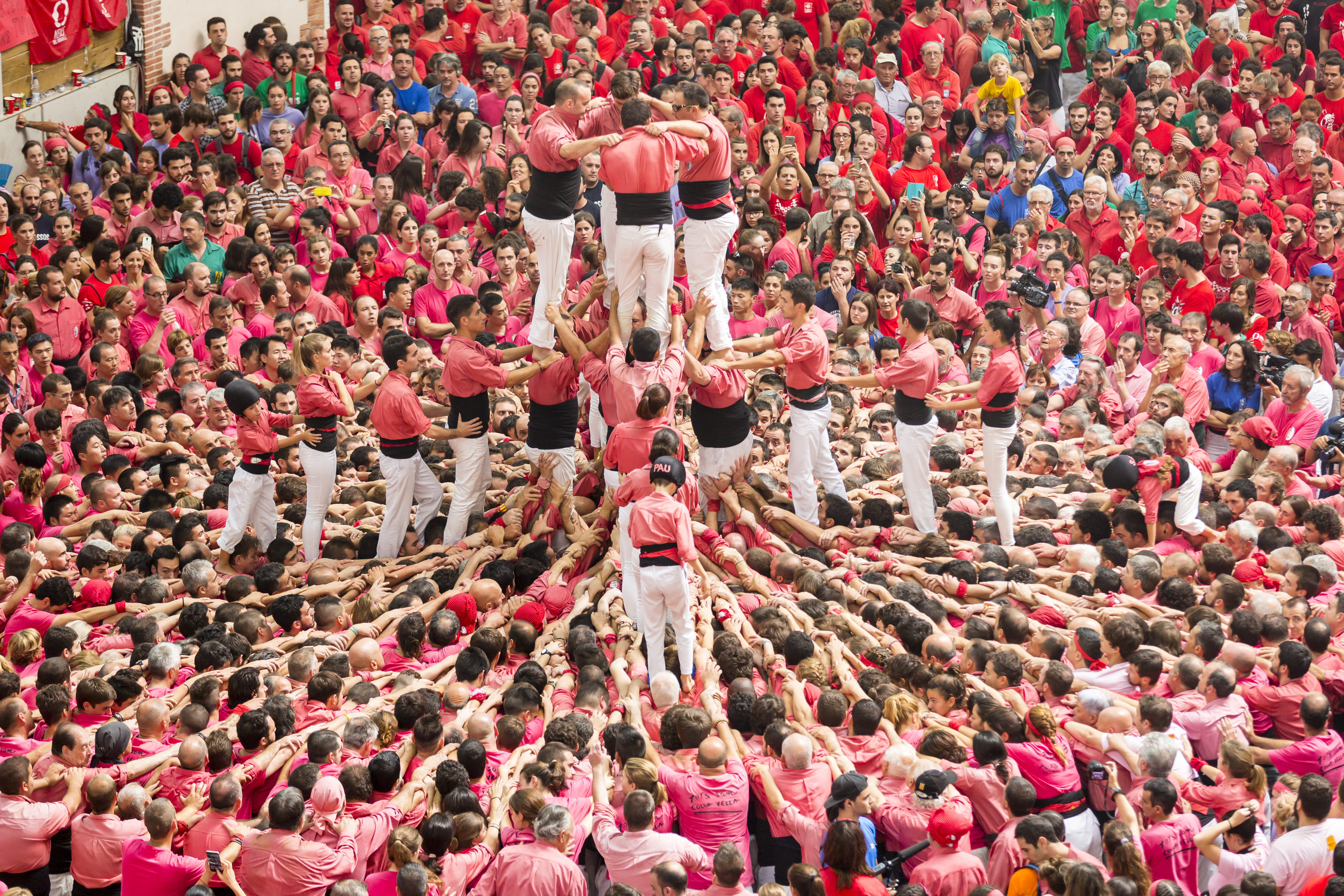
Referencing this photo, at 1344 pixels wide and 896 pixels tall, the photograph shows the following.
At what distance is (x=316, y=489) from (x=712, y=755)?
15.9 ft

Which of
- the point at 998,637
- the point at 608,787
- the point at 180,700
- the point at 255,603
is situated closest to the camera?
the point at 608,787

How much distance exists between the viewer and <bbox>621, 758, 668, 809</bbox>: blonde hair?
28.0ft

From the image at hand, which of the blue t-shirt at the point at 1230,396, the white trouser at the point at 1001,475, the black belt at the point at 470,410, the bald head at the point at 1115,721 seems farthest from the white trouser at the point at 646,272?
the blue t-shirt at the point at 1230,396

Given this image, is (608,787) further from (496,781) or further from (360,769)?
(360,769)

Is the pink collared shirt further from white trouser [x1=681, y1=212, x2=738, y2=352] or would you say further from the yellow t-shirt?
the yellow t-shirt

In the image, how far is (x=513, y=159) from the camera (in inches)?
625

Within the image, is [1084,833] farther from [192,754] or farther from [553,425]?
[553,425]

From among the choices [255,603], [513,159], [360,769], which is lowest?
[255,603]

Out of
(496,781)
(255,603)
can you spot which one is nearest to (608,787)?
(496,781)

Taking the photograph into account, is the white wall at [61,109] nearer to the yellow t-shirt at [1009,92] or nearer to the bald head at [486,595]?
the bald head at [486,595]

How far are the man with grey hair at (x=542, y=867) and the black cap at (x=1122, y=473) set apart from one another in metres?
5.66

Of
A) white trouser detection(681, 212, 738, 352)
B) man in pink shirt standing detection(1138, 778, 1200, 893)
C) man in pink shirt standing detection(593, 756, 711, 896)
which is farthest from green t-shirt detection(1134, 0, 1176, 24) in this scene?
man in pink shirt standing detection(593, 756, 711, 896)

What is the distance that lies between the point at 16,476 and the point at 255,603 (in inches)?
106

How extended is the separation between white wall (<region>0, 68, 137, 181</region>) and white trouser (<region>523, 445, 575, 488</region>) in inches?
325
